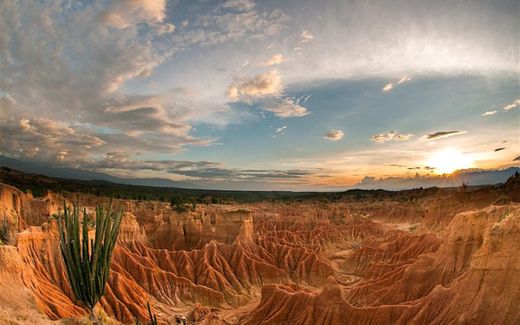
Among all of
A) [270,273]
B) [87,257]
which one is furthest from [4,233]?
[270,273]

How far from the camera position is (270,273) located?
52.7 m

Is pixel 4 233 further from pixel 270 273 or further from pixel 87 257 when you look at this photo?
pixel 270 273

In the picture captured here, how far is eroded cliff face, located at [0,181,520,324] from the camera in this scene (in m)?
20.8

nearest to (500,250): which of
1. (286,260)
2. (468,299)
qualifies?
(468,299)

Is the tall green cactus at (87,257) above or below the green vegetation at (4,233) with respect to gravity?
above

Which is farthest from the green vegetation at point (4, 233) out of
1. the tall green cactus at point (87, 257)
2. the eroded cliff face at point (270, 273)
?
the tall green cactus at point (87, 257)

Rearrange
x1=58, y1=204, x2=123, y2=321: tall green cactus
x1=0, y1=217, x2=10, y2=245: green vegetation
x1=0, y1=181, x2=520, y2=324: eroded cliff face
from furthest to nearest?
1. x1=0, y1=217, x2=10, y2=245: green vegetation
2. x1=0, y1=181, x2=520, y2=324: eroded cliff face
3. x1=58, y1=204, x2=123, y2=321: tall green cactus

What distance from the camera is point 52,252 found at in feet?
99.1

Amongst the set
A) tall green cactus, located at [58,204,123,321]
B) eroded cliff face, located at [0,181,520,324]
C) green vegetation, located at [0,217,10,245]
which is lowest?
eroded cliff face, located at [0,181,520,324]

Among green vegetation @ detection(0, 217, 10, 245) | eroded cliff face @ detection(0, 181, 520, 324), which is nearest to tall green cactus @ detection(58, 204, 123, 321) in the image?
eroded cliff face @ detection(0, 181, 520, 324)

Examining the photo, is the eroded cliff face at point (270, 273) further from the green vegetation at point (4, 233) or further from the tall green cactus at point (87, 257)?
the tall green cactus at point (87, 257)

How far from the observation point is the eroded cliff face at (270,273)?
20828mm

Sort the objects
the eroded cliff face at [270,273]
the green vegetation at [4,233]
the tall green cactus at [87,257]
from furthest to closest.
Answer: the green vegetation at [4,233], the eroded cliff face at [270,273], the tall green cactus at [87,257]

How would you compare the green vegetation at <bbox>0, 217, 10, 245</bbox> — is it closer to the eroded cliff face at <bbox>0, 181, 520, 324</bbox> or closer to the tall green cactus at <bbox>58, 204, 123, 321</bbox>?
the eroded cliff face at <bbox>0, 181, 520, 324</bbox>
